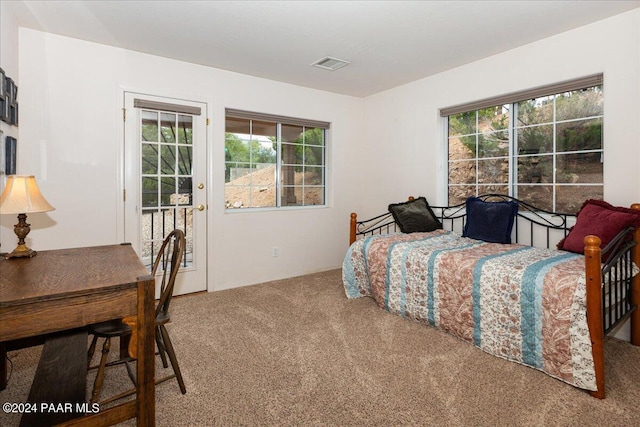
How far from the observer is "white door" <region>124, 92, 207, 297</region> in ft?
10.5

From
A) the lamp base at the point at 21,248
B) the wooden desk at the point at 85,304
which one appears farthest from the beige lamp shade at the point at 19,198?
the wooden desk at the point at 85,304

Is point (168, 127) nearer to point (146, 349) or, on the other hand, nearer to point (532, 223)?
point (146, 349)

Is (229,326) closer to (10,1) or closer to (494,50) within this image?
(10,1)

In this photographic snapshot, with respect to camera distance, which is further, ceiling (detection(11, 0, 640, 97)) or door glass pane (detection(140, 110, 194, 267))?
door glass pane (detection(140, 110, 194, 267))

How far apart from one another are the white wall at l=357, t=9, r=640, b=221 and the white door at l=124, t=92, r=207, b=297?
2154 mm

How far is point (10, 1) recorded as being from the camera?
2332 millimetres

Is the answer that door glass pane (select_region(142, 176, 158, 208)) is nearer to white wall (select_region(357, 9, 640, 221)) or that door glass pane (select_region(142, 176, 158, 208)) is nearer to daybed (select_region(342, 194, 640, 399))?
daybed (select_region(342, 194, 640, 399))

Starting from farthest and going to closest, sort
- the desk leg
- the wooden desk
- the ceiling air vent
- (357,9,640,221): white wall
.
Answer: the ceiling air vent, (357,9,640,221): white wall, the desk leg, the wooden desk

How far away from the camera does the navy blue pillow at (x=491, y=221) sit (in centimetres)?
303

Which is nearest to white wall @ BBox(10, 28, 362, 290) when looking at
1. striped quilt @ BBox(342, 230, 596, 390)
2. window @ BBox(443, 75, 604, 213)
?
striped quilt @ BBox(342, 230, 596, 390)

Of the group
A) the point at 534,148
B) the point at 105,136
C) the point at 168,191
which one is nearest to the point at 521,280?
the point at 534,148

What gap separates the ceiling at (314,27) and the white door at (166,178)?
0.53 metres

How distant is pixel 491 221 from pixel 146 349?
9.23ft

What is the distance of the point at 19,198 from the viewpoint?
185 cm
